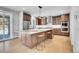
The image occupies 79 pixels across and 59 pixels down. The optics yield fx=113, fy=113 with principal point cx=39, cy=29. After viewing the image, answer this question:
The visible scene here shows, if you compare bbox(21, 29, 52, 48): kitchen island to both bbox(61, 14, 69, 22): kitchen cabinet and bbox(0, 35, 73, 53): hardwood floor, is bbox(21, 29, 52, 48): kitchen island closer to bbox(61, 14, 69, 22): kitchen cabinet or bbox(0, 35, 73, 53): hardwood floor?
bbox(0, 35, 73, 53): hardwood floor

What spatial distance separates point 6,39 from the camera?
79.4 inches

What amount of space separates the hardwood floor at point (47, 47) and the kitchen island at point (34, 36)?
0.08 m

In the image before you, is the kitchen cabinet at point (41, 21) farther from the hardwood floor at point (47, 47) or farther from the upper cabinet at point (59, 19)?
the hardwood floor at point (47, 47)

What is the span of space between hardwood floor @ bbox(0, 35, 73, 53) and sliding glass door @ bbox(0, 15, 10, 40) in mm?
138

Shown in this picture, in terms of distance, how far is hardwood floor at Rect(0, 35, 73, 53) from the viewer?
201 centimetres

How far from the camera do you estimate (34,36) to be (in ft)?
6.81

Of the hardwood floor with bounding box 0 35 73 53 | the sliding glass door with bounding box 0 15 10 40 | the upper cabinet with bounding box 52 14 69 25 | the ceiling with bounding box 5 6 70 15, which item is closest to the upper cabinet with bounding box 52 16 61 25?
the upper cabinet with bounding box 52 14 69 25

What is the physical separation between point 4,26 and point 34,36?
1.86ft

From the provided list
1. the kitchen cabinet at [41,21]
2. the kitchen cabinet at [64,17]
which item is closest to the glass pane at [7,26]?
the kitchen cabinet at [41,21]

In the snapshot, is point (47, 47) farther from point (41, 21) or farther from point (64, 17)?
point (64, 17)

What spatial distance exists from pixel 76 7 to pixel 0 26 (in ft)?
4.55

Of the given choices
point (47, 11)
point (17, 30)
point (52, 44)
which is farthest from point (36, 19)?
point (52, 44)
